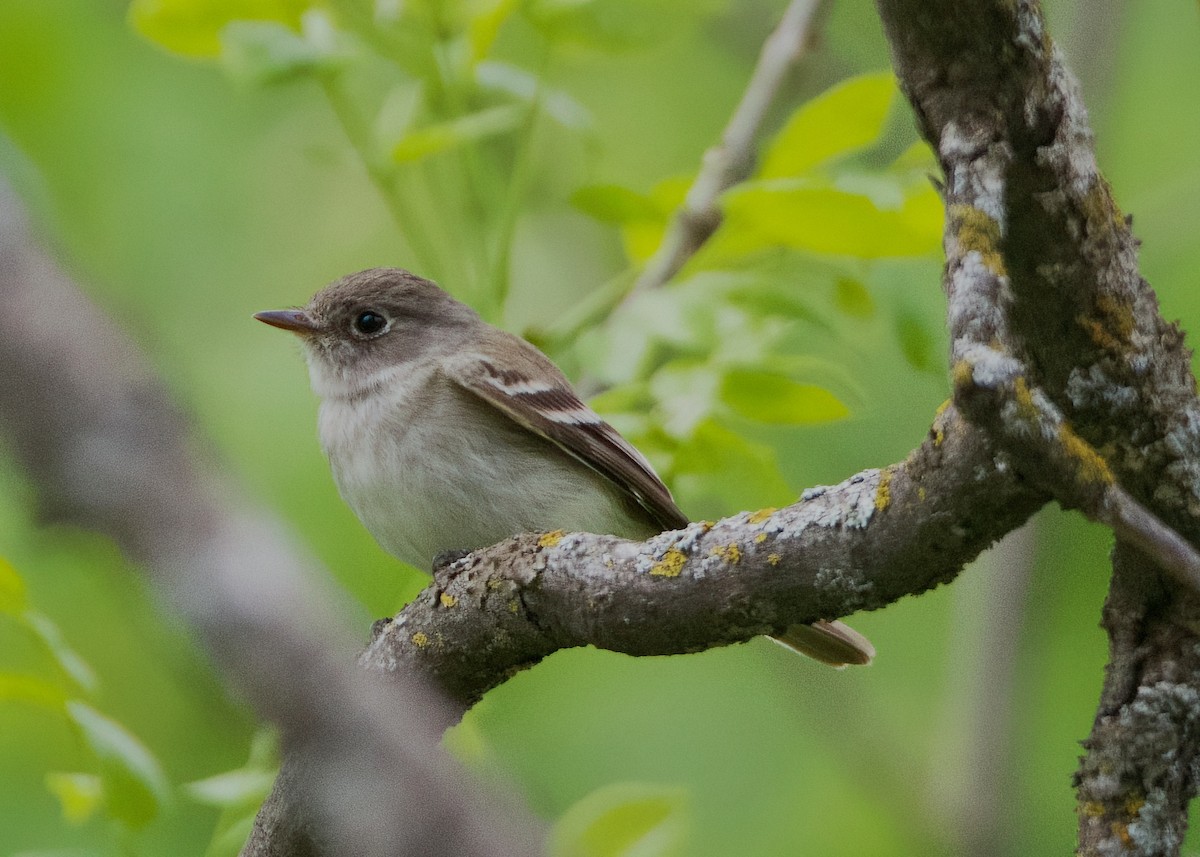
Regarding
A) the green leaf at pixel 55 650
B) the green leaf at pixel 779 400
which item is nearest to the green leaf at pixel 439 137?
the green leaf at pixel 779 400

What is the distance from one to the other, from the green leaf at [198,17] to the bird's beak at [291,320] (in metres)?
1.23

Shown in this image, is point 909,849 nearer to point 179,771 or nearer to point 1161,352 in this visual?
point 179,771

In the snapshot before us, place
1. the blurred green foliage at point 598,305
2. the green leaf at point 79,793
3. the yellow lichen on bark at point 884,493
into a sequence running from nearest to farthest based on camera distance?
the yellow lichen on bark at point 884,493 → the green leaf at point 79,793 → the blurred green foliage at point 598,305

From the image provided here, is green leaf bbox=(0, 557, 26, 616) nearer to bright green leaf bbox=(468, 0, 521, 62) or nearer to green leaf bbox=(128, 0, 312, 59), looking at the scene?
green leaf bbox=(128, 0, 312, 59)

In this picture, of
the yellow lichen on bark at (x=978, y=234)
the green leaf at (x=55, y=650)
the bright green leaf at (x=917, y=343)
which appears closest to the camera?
the yellow lichen on bark at (x=978, y=234)

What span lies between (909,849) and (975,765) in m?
0.86

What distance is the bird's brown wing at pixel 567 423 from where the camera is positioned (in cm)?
467

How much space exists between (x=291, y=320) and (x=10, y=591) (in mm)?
2756

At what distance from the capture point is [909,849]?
6.71m

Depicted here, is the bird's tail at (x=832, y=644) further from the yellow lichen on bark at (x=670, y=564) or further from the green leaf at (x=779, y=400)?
the yellow lichen on bark at (x=670, y=564)

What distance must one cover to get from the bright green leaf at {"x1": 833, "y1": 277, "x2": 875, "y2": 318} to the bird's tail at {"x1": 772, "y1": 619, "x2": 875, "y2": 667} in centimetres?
109

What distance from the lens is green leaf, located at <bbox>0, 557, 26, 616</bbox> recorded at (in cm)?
287

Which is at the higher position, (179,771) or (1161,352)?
(179,771)

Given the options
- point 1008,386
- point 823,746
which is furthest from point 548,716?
point 1008,386
